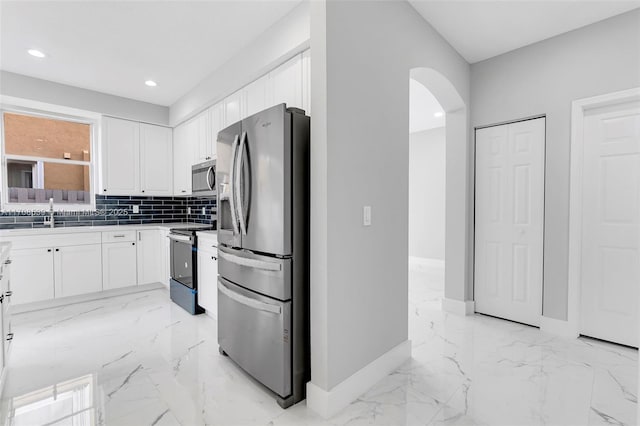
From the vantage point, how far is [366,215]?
1.95 m

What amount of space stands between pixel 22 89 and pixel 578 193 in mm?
5886

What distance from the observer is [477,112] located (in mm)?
3248

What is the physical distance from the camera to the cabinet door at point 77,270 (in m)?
3.56

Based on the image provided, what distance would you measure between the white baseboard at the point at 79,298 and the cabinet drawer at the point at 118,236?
2.12ft

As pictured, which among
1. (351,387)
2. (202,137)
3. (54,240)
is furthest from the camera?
(202,137)

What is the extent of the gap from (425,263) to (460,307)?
284 centimetres

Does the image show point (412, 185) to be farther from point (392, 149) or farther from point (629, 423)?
point (629, 423)

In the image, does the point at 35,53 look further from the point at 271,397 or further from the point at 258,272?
the point at 271,397

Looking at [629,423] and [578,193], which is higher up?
[578,193]

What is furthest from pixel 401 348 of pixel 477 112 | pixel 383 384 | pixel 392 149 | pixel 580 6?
pixel 580 6

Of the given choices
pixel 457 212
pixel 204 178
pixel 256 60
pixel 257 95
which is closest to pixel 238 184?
pixel 257 95

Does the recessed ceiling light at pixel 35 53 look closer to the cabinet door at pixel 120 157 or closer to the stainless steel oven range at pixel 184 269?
the cabinet door at pixel 120 157

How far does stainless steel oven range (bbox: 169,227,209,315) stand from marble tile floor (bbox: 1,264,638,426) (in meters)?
0.39

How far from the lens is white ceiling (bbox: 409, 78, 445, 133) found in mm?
4000
